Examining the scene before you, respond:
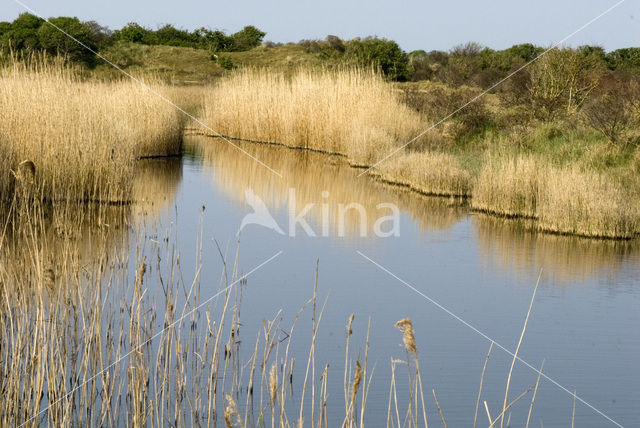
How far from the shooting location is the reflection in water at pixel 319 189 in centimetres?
1184

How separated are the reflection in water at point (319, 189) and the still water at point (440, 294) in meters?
0.07

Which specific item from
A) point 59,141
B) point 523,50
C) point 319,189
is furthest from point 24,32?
point 59,141

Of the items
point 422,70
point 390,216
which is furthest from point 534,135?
point 422,70

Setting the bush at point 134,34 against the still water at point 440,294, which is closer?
the still water at point 440,294

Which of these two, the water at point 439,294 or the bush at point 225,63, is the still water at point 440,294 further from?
the bush at point 225,63

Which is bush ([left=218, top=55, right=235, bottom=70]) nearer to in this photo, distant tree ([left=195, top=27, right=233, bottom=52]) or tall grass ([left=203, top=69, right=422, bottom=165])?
distant tree ([left=195, top=27, right=233, bottom=52])

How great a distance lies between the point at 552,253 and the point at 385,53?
2676cm

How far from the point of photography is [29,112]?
9.83m

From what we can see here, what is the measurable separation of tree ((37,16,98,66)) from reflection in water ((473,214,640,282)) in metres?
26.3

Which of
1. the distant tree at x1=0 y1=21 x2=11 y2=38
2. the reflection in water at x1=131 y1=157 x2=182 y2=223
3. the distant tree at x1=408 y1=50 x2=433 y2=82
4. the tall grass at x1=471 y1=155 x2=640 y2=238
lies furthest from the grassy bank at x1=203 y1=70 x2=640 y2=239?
the distant tree at x1=0 y1=21 x2=11 y2=38

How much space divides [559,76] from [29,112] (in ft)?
39.6

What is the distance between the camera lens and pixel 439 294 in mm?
7988

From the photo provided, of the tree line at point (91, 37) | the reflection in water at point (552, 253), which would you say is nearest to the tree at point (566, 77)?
the reflection in water at point (552, 253)

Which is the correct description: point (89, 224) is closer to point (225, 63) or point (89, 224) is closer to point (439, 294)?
point (439, 294)
